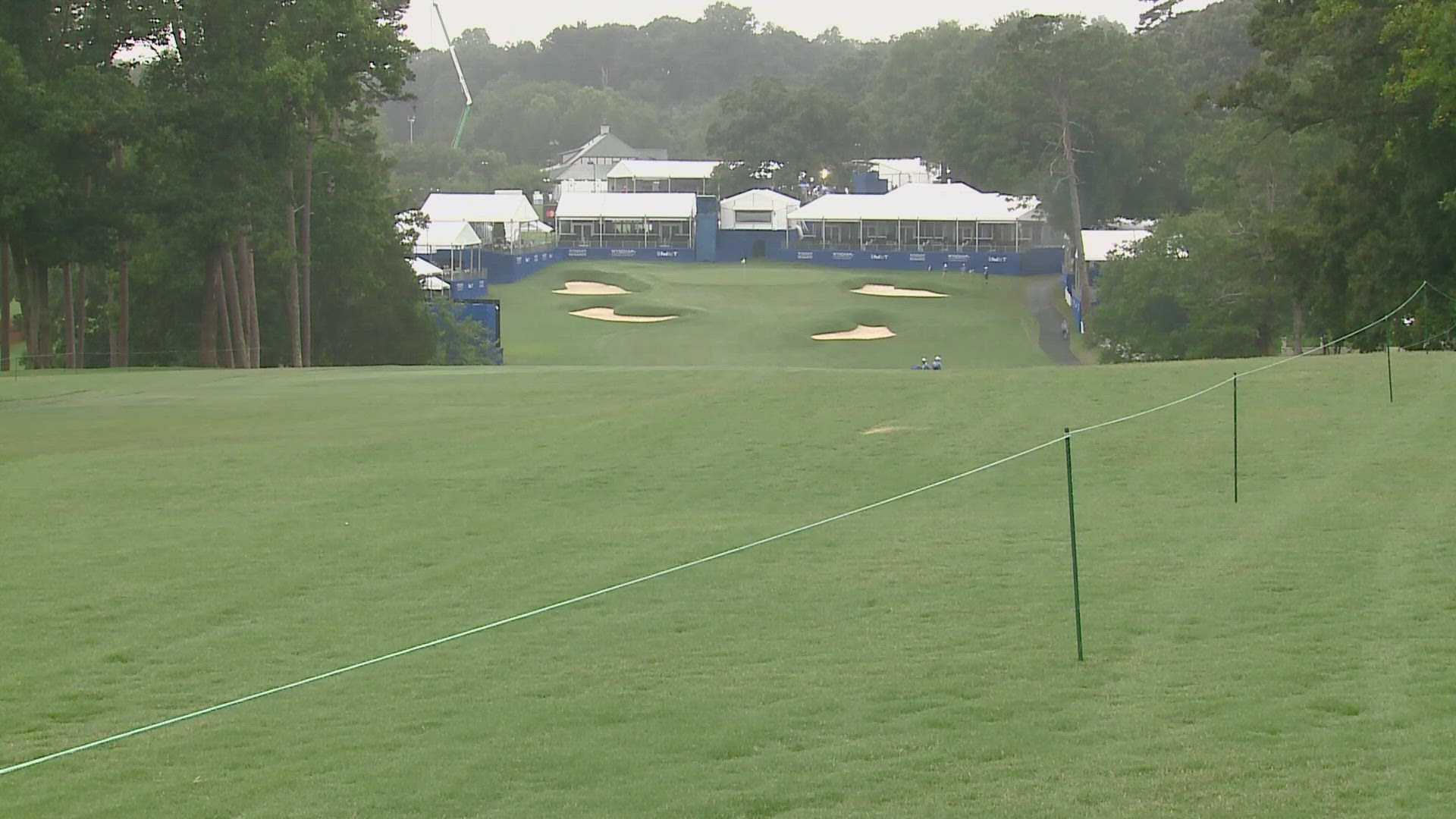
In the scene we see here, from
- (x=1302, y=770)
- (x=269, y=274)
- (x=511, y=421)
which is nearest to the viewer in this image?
(x=1302, y=770)

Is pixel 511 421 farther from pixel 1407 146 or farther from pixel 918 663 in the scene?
pixel 1407 146

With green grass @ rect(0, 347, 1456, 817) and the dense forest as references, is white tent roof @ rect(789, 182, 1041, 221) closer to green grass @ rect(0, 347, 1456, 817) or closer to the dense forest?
the dense forest

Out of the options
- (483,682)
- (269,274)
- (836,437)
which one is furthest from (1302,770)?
(269,274)

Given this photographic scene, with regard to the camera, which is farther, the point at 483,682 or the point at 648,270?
the point at 648,270

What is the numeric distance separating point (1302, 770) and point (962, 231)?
93.7 meters

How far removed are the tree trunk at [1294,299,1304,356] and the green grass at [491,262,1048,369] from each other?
11.9m

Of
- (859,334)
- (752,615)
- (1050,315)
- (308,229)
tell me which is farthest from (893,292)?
(752,615)

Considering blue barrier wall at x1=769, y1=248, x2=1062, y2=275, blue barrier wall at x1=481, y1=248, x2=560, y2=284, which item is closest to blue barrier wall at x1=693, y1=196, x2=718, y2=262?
blue barrier wall at x1=769, y1=248, x2=1062, y2=275

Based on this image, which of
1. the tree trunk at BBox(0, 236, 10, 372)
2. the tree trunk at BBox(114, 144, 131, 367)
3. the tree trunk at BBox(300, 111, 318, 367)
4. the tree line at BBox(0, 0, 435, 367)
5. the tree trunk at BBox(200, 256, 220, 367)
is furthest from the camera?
the tree trunk at BBox(300, 111, 318, 367)

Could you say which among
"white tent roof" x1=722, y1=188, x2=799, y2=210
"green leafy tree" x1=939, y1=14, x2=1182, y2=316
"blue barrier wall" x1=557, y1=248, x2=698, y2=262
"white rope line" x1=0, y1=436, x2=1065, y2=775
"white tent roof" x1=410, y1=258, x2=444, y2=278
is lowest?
"white rope line" x1=0, y1=436, x2=1065, y2=775

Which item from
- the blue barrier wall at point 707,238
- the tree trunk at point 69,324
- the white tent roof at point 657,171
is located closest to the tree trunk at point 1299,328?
the tree trunk at point 69,324

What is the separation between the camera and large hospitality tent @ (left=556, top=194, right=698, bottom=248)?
4279 inches

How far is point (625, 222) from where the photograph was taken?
110 meters

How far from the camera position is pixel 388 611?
43.5 ft
